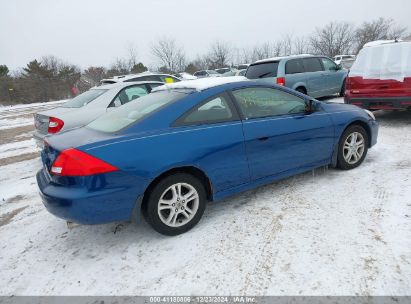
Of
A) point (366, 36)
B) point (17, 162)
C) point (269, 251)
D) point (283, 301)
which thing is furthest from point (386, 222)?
point (366, 36)

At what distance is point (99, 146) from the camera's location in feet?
8.97

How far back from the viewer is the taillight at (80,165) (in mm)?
2629

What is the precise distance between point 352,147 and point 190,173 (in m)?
2.51

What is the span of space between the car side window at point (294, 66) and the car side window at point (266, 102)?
5579mm

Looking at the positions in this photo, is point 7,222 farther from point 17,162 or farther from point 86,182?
point 17,162

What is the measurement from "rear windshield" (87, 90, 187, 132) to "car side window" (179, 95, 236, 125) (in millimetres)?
278

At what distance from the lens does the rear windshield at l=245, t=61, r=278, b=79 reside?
29.8 ft

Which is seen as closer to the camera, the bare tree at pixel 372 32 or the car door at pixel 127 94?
the car door at pixel 127 94

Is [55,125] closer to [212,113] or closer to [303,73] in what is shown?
[212,113]

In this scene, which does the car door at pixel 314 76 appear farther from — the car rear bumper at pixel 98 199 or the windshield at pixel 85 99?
the car rear bumper at pixel 98 199

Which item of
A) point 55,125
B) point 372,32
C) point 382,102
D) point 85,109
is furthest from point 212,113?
point 372,32

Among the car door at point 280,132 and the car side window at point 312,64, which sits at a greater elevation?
the car side window at point 312,64

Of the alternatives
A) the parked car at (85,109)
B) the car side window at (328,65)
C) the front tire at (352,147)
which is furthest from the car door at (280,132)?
the car side window at (328,65)

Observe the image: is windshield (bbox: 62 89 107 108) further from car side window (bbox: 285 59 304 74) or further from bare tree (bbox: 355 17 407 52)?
bare tree (bbox: 355 17 407 52)
